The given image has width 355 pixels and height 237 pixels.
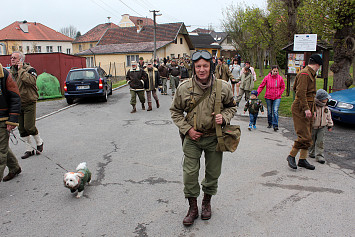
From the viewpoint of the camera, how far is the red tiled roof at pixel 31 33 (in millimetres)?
61688

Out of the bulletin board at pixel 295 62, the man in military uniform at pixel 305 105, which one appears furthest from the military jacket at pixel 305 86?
the bulletin board at pixel 295 62

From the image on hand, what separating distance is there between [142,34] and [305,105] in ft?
144

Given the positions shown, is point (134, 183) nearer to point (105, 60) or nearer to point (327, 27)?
point (327, 27)

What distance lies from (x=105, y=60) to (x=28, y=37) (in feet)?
95.1

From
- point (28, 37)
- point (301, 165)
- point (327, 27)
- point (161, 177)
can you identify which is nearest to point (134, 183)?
point (161, 177)

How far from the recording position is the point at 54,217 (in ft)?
12.3

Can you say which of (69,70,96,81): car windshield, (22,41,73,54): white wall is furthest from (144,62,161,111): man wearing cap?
(22,41,73,54): white wall

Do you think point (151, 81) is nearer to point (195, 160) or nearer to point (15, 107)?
point (15, 107)

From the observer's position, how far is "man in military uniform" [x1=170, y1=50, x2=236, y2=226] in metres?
3.34

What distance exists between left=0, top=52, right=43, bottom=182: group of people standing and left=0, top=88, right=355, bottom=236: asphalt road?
340 mm

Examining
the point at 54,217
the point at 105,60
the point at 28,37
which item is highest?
the point at 28,37

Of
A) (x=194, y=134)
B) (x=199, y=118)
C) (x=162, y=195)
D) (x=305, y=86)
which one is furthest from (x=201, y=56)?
(x=305, y=86)

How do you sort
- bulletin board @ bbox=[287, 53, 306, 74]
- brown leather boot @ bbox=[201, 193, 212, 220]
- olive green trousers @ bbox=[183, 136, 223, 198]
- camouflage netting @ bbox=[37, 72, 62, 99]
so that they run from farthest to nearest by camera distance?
camouflage netting @ bbox=[37, 72, 62, 99]
bulletin board @ bbox=[287, 53, 306, 74]
brown leather boot @ bbox=[201, 193, 212, 220]
olive green trousers @ bbox=[183, 136, 223, 198]

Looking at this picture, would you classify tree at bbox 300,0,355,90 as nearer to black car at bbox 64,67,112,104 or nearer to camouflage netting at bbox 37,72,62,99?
black car at bbox 64,67,112,104
